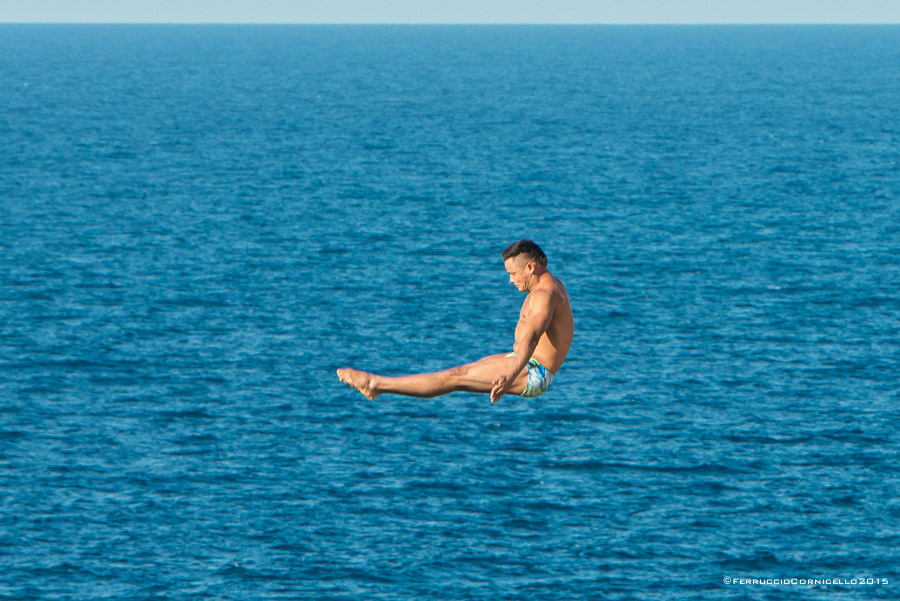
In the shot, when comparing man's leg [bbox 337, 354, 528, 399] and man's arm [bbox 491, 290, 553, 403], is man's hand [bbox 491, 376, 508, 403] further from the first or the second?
man's leg [bbox 337, 354, 528, 399]

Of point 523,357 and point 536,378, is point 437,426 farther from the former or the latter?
point 523,357

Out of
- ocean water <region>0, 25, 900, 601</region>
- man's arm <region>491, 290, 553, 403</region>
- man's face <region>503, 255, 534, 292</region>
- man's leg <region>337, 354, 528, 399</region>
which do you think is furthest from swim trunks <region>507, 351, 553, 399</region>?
ocean water <region>0, 25, 900, 601</region>

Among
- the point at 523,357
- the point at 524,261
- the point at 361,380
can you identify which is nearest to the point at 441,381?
the point at 361,380

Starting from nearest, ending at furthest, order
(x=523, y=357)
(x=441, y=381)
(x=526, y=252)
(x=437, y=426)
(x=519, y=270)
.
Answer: (x=523, y=357) → (x=526, y=252) → (x=519, y=270) → (x=441, y=381) → (x=437, y=426)

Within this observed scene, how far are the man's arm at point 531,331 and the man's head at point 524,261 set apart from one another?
43 centimetres

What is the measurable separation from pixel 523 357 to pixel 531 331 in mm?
668

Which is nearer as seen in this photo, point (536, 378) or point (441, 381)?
point (441, 381)

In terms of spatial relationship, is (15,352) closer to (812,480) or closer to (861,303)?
(812,480)

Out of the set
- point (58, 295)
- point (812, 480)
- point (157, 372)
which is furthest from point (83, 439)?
point (812, 480)

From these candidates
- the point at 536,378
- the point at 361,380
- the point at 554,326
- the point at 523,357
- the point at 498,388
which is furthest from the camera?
the point at 536,378

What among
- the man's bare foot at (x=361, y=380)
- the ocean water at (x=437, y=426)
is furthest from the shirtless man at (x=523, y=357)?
the ocean water at (x=437, y=426)

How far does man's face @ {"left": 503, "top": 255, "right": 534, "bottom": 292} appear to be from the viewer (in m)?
26.2

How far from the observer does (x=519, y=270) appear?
86.4 ft

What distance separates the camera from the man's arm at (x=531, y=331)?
25.6 m
